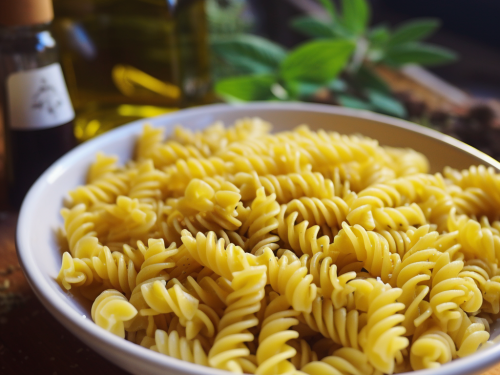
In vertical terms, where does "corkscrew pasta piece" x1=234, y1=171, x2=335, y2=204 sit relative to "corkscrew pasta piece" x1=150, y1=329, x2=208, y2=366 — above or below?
above

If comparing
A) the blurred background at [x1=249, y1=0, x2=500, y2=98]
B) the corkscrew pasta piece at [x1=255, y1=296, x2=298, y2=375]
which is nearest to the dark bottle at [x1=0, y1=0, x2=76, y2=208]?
the corkscrew pasta piece at [x1=255, y1=296, x2=298, y2=375]

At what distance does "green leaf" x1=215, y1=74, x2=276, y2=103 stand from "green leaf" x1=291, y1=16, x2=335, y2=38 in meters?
0.30

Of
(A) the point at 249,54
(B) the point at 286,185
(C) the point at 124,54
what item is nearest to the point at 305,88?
(A) the point at 249,54

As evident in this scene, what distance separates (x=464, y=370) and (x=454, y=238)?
32 cm

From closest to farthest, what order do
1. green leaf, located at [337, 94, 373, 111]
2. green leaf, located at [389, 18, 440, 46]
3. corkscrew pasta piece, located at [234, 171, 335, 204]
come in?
corkscrew pasta piece, located at [234, 171, 335, 204]
green leaf, located at [337, 94, 373, 111]
green leaf, located at [389, 18, 440, 46]

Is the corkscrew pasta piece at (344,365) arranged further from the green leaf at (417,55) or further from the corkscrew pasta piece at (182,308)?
the green leaf at (417,55)

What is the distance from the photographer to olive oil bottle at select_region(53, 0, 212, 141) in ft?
4.87

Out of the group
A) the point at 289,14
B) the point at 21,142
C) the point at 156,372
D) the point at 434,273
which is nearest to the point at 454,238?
the point at 434,273

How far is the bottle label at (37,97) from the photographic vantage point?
3.79 feet

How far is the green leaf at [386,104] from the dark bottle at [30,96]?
95 centimetres

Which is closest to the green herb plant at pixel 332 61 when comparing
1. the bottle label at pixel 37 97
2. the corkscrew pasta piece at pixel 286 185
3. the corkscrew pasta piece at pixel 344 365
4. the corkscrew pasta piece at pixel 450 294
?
the bottle label at pixel 37 97

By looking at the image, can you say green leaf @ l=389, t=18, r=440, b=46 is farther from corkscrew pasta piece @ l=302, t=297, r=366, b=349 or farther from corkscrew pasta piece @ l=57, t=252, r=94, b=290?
corkscrew pasta piece @ l=57, t=252, r=94, b=290

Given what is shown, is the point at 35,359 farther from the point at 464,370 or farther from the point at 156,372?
the point at 464,370

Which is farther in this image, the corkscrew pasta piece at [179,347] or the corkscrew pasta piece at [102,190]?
the corkscrew pasta piece at [102,190]
